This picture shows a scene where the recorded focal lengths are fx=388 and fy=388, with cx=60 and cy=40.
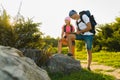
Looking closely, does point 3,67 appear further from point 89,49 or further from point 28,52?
point 89,49

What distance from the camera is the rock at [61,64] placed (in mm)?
10594

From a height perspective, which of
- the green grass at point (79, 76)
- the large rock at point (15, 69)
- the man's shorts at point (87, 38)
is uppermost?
the man's shorts at point (87, 38)

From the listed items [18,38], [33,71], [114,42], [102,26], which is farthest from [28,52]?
[102,26]

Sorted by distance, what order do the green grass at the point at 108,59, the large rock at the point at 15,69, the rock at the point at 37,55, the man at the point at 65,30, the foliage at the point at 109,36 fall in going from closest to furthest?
the large rock at the point at 15,69
the rock at the point at 37,55
the man at the point at 65,30
the green grass at the point at 108,59
the foliage at the point at 109,36

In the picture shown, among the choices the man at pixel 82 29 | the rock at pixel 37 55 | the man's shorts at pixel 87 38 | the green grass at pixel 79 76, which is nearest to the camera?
the green grass at pixel 79 76

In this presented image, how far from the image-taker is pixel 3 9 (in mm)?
11148

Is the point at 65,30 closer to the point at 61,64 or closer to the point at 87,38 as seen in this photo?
the point at 87,38

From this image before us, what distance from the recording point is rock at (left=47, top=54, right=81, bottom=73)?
1059 cm

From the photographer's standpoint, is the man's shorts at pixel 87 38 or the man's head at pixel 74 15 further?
the man's shorts at pixel 87 38

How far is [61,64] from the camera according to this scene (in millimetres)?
10648

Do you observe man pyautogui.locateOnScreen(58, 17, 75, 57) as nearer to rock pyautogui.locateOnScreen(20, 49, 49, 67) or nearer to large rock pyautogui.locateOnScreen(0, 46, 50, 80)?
rock pyautogui.locateOnScreen(20, 49, 49, 67)

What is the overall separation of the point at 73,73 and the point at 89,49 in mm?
1457

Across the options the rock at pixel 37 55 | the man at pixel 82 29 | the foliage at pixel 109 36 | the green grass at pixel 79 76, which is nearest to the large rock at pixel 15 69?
the green grass at pixel 79 76

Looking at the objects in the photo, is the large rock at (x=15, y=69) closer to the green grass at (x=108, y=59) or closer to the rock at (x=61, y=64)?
the rock at (x=61, y=64)
